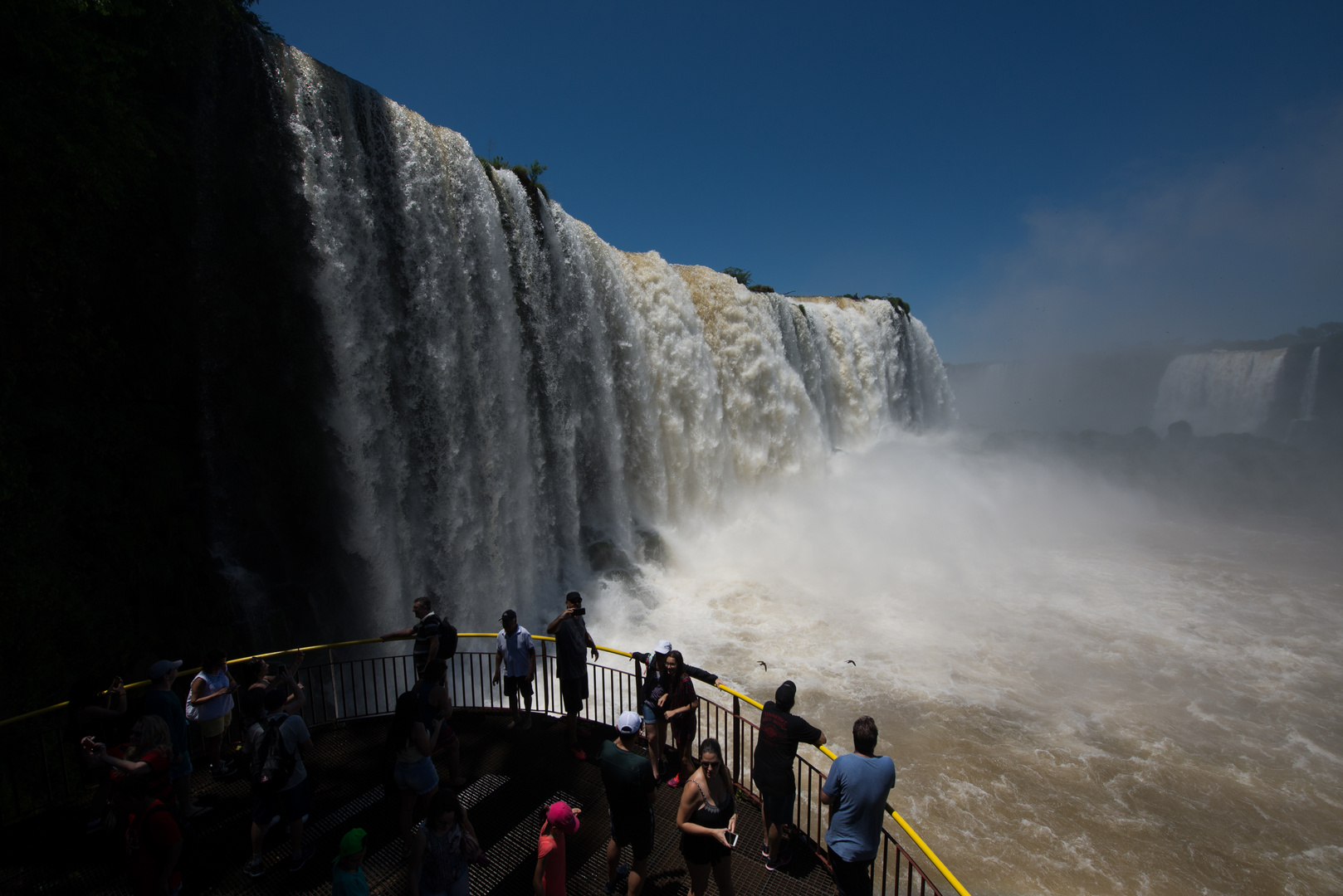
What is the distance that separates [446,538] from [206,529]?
3.80 metres

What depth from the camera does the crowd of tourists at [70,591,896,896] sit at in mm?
3664

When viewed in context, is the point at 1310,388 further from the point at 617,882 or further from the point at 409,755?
the point at 409,755

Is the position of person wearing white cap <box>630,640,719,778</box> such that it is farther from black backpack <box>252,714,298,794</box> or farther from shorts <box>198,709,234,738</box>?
shorts <box>198,709,234,738</box>

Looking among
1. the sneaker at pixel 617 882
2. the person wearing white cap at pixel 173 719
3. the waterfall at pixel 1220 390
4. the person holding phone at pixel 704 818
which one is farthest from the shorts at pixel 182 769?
the waterfall at pixel 1220 390

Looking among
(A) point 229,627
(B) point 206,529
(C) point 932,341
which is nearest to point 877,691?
(A) point 229,627

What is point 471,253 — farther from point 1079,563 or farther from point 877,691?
point 1079,563

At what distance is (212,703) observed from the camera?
5496mm

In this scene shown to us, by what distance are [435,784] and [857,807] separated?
119 inches

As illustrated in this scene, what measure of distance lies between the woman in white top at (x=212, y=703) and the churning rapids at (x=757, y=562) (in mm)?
5473

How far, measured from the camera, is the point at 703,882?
3996 millimetres

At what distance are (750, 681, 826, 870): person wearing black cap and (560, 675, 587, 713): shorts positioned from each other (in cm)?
217

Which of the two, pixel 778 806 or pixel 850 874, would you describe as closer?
pixel 850 874

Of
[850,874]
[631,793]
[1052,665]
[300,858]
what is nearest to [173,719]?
[300,858]

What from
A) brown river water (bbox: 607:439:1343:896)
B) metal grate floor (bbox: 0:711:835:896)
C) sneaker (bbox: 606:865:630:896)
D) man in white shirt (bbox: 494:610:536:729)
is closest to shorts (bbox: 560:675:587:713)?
man in white shirt (bbox: 494:610:536:729)
